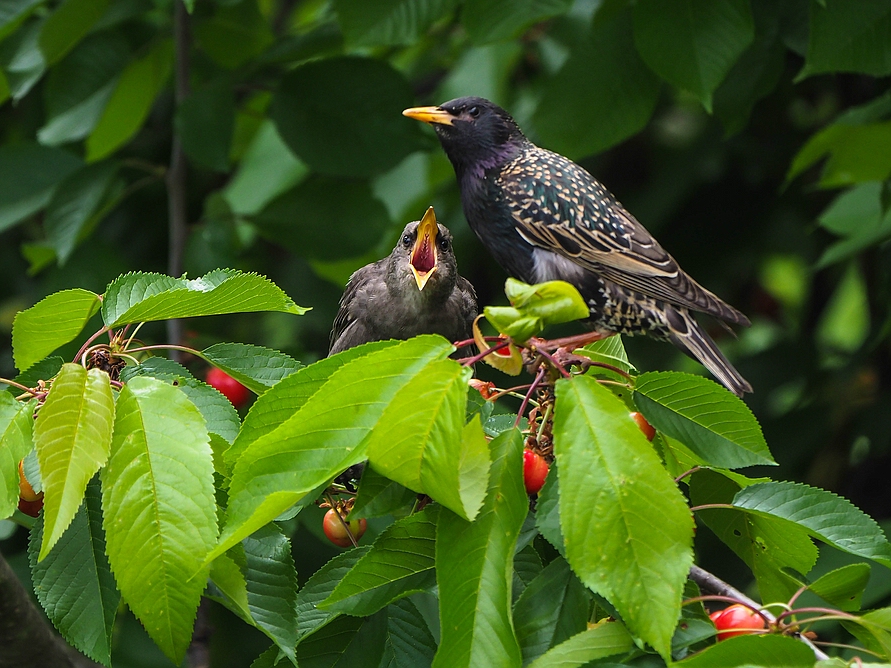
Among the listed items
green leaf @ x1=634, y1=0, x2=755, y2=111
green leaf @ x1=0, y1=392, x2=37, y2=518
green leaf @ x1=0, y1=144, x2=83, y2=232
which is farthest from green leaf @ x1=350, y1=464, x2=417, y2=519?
green leaf @ x1=0, y1=144, x2=83, y2=232

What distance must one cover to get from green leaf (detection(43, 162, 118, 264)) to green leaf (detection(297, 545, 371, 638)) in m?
2.53

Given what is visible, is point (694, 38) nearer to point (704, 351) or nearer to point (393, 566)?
point (704, 351)

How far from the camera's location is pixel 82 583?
2029 millimetres

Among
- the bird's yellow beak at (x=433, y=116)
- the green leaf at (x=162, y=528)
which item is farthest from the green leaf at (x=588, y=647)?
the bird's yellow beak at (x=433, y=116)

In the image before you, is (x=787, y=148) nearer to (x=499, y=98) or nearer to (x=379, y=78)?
(x=499, y=98)

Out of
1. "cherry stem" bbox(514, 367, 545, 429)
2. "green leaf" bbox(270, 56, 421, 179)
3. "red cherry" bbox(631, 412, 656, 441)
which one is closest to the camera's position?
"cherry stem" bbox(514, 367, 545, 429)

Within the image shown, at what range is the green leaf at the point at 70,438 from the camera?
169cm

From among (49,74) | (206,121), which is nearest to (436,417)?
(206,121)

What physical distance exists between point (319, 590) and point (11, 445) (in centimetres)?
67

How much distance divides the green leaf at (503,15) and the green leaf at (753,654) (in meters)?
2.34

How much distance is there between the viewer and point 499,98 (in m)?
5.32

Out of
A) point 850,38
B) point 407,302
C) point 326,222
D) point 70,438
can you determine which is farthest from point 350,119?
point 70,438

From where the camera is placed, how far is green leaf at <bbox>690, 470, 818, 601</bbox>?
217 centimetres

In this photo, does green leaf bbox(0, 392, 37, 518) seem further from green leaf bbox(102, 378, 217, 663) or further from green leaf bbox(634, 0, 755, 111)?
green leaf bbox(634, 0, 755, 111)
